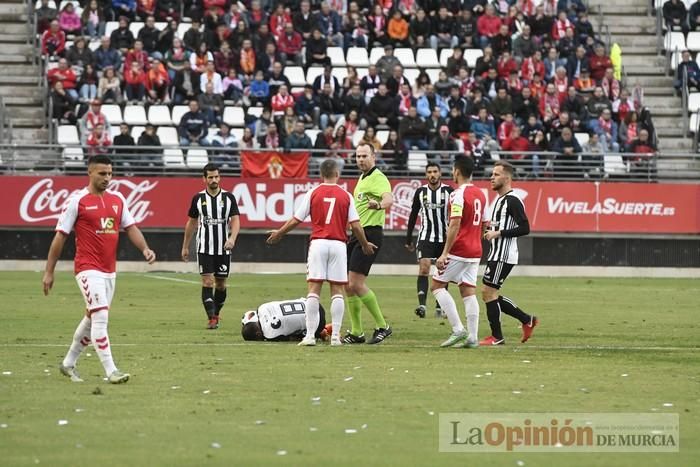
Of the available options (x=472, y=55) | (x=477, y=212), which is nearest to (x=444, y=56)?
(x=472, y=55)

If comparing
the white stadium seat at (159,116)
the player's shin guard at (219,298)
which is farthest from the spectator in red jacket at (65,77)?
the player's shin guard at (219,298)

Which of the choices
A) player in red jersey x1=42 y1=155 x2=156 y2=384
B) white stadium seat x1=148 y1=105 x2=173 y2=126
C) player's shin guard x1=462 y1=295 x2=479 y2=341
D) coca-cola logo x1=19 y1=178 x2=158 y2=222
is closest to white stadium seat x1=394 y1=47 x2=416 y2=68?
white stadium seat x1=148 y1=105 x2=173 y2=126

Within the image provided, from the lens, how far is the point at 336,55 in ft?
126

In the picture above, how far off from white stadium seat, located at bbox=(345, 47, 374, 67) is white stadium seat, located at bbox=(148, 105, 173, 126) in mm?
5614

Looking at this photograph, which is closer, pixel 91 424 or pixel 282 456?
pixel 282 456

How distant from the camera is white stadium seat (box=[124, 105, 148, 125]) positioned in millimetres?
35500

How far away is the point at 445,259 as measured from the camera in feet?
50.7

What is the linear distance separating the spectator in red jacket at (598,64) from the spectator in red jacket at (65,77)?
46.1ft

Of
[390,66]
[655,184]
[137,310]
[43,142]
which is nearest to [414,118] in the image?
[390,66]

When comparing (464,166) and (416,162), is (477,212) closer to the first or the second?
(464,166)

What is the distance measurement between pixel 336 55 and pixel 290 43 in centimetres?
147

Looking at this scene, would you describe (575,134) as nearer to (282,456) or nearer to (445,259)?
(445,259)

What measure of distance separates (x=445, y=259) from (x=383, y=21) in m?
24.5

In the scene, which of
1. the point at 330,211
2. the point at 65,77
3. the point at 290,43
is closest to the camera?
the point at 330,211
